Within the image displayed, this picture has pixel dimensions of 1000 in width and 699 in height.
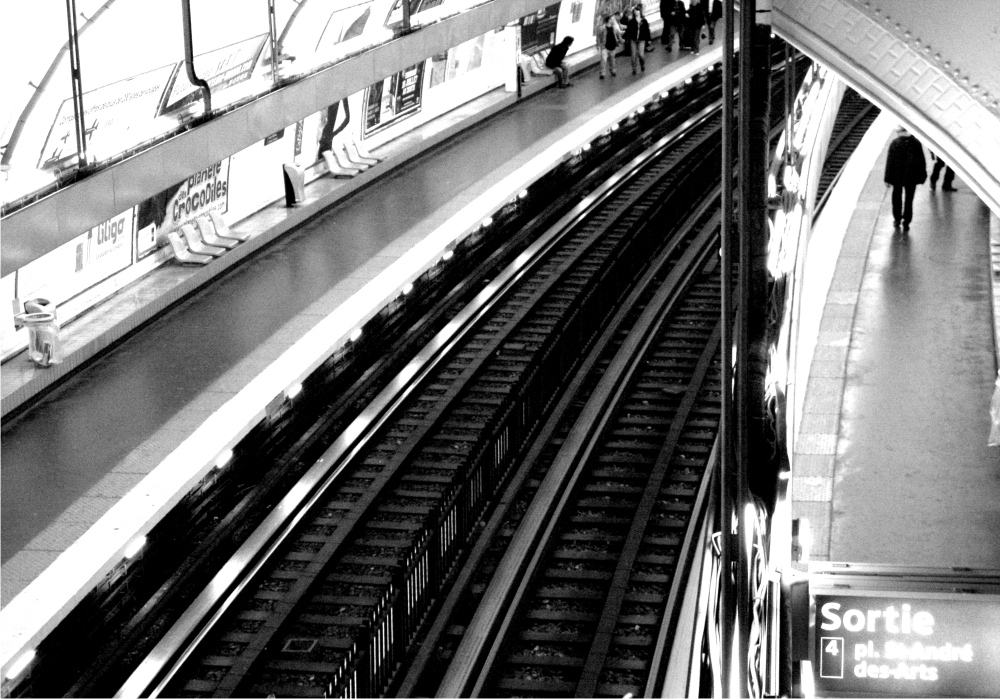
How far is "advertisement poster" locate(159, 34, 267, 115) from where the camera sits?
13.9 m

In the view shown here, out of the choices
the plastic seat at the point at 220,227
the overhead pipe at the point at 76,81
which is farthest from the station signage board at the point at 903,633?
the plastic seat at the point at 220,227

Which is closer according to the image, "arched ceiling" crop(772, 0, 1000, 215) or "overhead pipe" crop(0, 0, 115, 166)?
"arched ceiling" crop(772, 0, 1000, 215)

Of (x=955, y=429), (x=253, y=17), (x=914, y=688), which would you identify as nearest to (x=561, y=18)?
(x=253, y=17)

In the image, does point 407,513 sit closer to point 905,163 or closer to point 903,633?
point 905,163

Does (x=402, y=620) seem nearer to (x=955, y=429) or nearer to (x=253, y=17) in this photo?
(x=955, y=429)

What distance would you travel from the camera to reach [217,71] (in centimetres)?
1511

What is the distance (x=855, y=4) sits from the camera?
13.8 ft

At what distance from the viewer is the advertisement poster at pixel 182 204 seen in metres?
15.5

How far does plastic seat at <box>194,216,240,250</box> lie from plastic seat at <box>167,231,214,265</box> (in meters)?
0.40

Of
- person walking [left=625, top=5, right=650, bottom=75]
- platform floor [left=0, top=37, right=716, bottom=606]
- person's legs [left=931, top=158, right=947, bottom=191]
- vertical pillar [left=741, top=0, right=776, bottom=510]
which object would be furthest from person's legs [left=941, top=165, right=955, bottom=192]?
vertical pillar [left=741, top=0, right=776, bottom=510]

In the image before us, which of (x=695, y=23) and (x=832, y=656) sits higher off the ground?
(x=832, y=656)

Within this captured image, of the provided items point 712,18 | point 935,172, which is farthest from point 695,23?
point 935,172

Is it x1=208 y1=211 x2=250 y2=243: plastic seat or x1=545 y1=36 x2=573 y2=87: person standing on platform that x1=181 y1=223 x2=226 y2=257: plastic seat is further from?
x1=545 y1=36 x2=573 y2=87: person standing on platform

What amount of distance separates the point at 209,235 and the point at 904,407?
29.1ft
